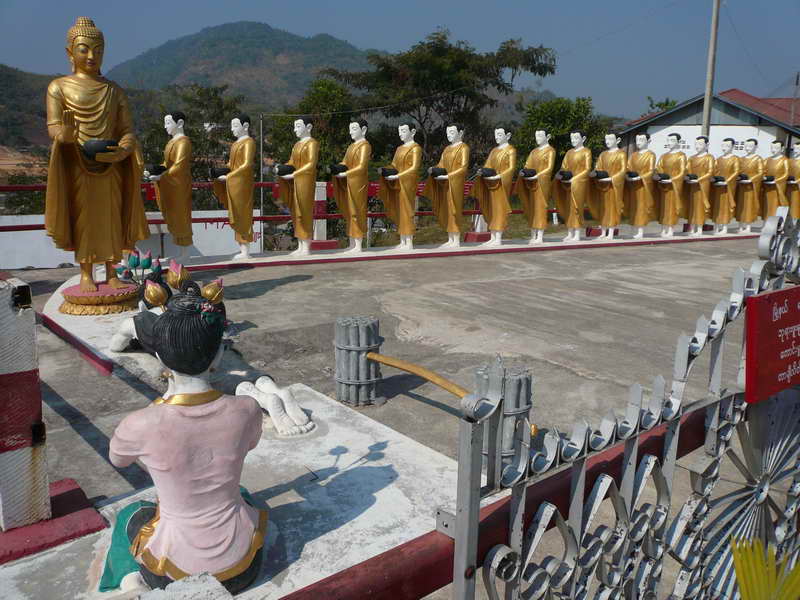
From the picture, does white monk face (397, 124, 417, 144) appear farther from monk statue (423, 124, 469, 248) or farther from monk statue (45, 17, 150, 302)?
monk statue (45, 17, 150, 302)

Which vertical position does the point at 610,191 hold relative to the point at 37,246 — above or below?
above

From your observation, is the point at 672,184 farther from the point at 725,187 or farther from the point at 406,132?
the point at 406,132

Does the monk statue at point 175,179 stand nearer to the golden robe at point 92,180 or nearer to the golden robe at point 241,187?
the golden robe at point 241,187

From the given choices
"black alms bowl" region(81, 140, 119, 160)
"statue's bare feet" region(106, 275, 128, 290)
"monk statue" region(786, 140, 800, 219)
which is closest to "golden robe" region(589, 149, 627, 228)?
"monk statue" region(786, 140, 800, 219)

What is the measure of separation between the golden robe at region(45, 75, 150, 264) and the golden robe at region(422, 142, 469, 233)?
5.58 meters

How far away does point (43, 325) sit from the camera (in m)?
5.49

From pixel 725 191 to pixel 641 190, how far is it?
2373 millimetres

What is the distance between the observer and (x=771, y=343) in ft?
6.90

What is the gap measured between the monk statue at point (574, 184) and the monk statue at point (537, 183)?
0.60 metres

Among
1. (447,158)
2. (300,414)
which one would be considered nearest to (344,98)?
(447,158)

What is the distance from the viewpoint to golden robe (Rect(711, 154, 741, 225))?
552 inches

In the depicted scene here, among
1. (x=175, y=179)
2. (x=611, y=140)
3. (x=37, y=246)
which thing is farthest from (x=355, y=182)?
(x=611, y=140)

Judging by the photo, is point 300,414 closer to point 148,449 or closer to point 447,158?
point 148,449

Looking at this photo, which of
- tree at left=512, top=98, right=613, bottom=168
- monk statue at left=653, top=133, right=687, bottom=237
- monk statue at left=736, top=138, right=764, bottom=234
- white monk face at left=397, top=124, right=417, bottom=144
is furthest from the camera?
tree at left=512, top=98, right=613, bottom=168
